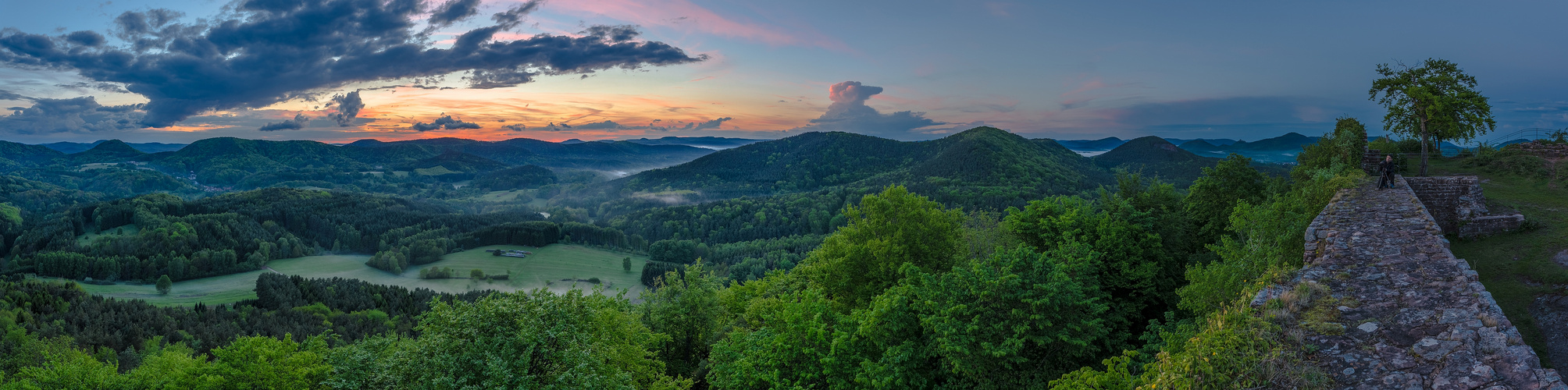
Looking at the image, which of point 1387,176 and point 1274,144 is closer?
point 1387,176

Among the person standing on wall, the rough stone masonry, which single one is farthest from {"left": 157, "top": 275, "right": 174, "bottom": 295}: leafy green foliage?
the person standing on wall

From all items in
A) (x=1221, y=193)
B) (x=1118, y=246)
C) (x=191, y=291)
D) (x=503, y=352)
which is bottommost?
(x=191, y=291)

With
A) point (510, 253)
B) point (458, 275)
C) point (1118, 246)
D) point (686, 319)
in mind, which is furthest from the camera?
point (510, 253)

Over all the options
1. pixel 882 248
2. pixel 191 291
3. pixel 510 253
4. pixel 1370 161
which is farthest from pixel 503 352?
pixel 510 253

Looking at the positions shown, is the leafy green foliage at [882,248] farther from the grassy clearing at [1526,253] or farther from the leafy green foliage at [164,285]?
the leafy green foliage at [164,285]

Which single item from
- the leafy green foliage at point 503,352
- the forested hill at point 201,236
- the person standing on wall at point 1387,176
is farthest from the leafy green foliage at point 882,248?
the forested hill at point 201,236

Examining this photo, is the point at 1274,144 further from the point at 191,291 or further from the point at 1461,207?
the point at 191,291
